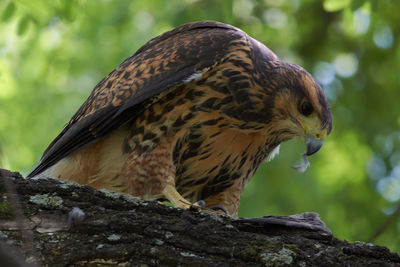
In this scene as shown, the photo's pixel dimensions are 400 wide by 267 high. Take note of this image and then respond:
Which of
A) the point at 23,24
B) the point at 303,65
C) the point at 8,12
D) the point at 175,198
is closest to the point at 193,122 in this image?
the point at 175,198

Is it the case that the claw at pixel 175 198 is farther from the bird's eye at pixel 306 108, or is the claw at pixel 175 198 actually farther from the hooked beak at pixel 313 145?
the bird's eye at pixel 306 108

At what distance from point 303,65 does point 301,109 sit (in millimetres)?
4043

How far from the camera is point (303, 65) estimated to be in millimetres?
8258

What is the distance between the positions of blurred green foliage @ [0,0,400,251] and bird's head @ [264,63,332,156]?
2486 mm

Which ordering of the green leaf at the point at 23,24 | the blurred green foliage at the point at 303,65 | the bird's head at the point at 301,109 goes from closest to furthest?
the bird's head at the point at 301,109
the green leaf at the point at 23,24
the blurred green foliage at the point at 303,65

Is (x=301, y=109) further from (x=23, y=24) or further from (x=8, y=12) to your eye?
(x=23, y=24)

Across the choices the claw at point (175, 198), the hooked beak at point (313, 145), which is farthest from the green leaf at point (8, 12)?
the hooked beak at point (313, 145)

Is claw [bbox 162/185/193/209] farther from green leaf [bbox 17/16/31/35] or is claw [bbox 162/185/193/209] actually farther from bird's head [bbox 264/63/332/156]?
green leaf [bbox 17/16/31/35]

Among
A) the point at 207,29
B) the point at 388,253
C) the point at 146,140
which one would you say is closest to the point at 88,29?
the point at 207,29

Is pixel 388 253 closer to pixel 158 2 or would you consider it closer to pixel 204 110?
pixel 204 110

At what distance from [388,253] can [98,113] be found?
7.43ft

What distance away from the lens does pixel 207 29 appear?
15.3 ft

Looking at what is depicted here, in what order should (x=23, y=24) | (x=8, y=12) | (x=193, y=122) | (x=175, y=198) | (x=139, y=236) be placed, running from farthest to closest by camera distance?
(x=23, y=24)
(x=8, y=12)
(x=193, y=122)
(x=175, y=198)
(x=139, y=236)

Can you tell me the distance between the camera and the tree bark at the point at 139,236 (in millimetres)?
2658
